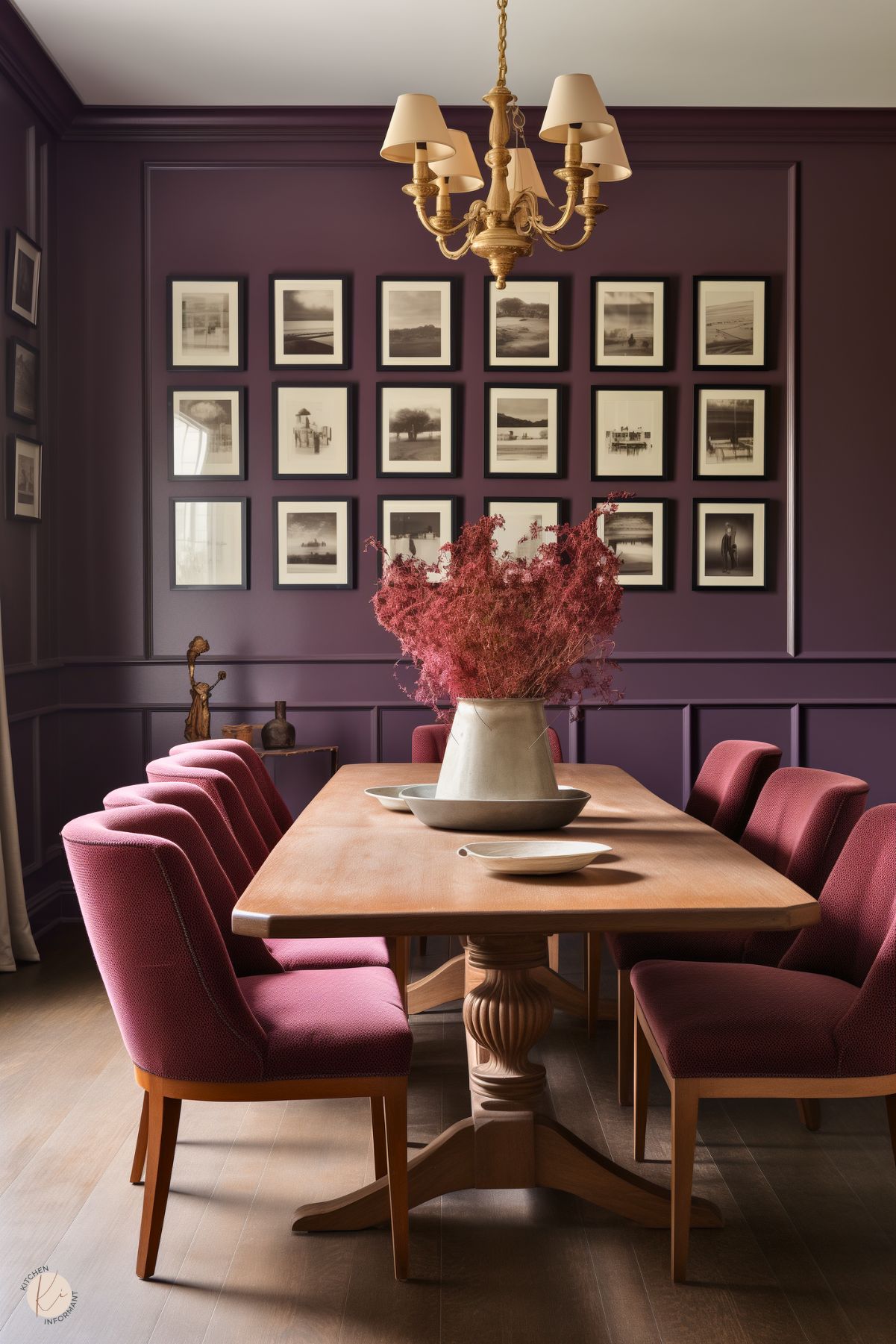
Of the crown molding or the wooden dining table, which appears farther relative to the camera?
the crown molding

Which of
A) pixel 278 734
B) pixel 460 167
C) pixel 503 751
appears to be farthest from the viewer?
pixel 278 734

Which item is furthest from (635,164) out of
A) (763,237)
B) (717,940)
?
(717,940)

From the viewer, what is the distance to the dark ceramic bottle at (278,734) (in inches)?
189

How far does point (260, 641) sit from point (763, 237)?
9.34 ft

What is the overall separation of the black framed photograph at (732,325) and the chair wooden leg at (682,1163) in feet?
12.2

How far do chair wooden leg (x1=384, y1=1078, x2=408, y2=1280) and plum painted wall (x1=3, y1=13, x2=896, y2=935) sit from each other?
304 centimetres

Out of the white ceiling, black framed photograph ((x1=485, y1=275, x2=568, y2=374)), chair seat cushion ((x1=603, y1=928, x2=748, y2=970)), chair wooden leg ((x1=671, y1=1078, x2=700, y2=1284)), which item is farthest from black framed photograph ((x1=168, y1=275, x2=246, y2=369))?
chair wooden leg ((x1=671, y1=1078, x2=700, y2=1284))

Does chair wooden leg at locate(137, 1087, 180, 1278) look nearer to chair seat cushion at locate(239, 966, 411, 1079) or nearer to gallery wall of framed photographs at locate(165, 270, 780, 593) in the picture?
chair seat cushion at locate(239, 966, 411, 1079)

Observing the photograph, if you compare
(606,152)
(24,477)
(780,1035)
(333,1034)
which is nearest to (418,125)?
(606,152)

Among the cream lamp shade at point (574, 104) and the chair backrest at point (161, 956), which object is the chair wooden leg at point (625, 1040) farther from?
the cream lamp shade at point (574, 104)

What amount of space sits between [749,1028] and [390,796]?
1167 millimetres

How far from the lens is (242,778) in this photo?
3.25m

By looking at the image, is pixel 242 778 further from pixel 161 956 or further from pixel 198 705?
pixel 198 705

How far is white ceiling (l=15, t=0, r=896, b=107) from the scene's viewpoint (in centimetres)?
420
